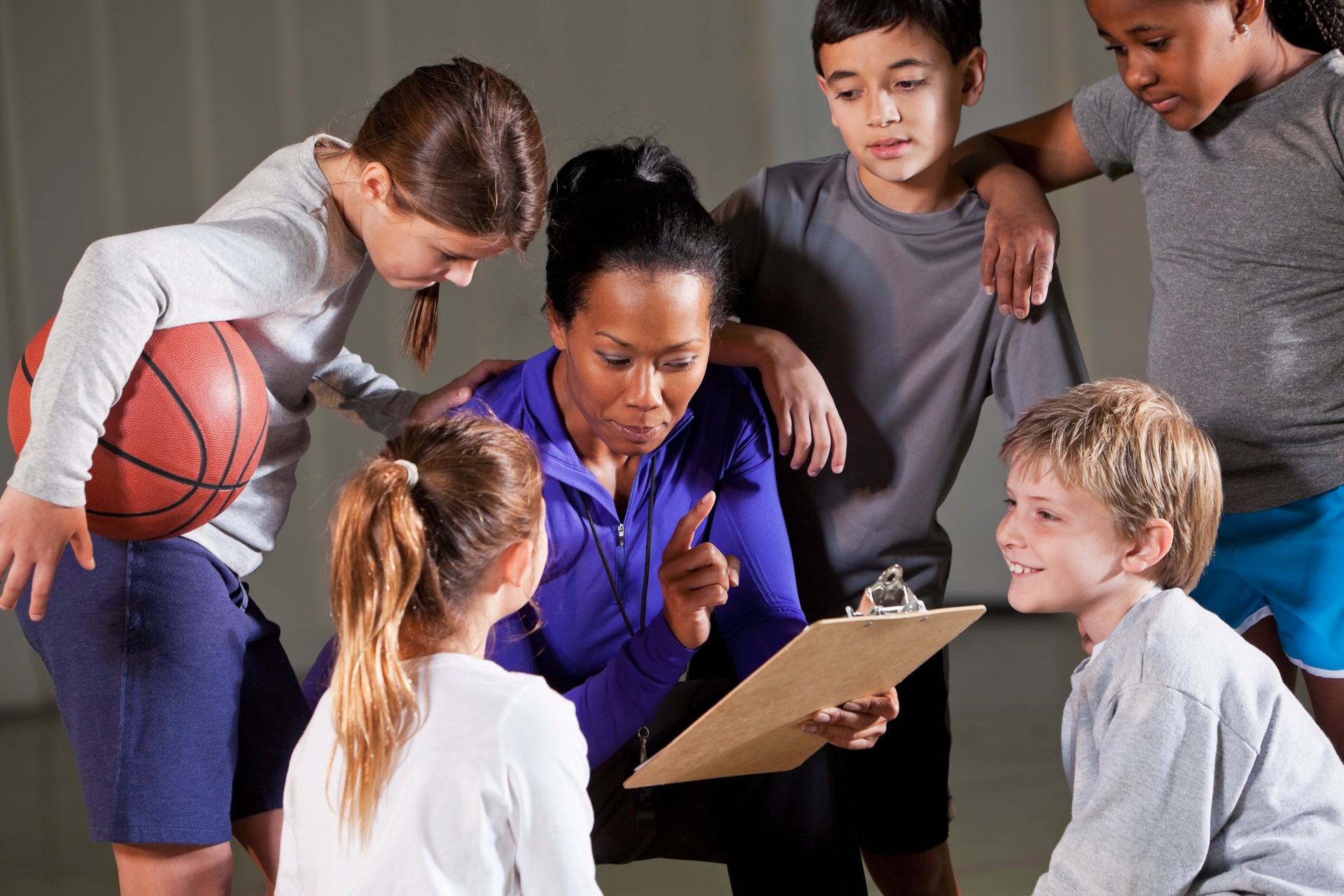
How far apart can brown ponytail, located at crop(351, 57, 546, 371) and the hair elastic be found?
49cm

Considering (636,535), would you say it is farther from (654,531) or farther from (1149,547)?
(1149,547)

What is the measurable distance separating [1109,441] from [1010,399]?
508 mm

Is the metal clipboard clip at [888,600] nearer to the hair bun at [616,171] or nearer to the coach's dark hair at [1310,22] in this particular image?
the hair bun at [616,171]

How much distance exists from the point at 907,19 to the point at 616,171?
0.49 m

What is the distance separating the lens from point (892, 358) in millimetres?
1971

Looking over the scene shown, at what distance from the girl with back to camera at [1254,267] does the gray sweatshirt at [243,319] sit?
3.22ft

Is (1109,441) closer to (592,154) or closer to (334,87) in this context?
(592,154)

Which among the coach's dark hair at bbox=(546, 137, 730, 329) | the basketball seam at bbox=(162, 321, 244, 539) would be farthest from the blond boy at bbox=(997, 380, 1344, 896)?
the basketball seam at bbox=(162, 321, 244, 539)

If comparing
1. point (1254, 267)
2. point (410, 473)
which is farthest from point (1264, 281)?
point (410, 473)

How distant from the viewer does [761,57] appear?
4559 mm

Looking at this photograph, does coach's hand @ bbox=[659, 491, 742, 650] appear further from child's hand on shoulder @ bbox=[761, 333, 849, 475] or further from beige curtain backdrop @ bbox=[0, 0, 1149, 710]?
beige curtain backdrop @ bbox=[0, 0, 1149, 710]

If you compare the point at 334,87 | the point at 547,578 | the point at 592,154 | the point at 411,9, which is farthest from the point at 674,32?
the point at 547,578

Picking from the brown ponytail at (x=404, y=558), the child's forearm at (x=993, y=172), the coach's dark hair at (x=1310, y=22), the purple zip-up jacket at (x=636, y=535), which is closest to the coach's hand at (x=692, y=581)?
the purple zip-up jacket at (x=636, y=535)

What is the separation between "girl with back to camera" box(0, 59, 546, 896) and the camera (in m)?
1.28
